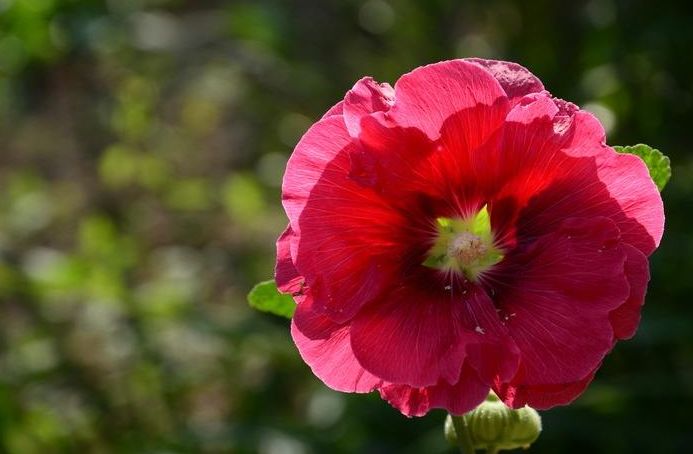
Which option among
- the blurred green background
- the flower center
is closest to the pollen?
the flower center

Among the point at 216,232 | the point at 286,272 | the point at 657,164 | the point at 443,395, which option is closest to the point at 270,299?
the point at 286,272

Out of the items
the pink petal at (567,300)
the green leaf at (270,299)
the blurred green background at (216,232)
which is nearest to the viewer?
the pink petal at (567,300)

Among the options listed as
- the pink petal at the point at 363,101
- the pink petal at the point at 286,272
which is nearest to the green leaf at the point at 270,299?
the pink petal at the point at 286,272

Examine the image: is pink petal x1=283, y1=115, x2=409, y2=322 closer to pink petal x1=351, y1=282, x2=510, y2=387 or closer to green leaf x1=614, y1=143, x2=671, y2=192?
pink petal x1=351, y1=282, x2=510, y2=387

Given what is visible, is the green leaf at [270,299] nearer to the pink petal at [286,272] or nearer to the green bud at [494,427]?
the pink petal at [286,272]

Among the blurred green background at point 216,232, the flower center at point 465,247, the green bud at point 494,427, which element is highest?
the flower center at point 465,247

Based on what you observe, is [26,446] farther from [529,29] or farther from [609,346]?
[609,346]
